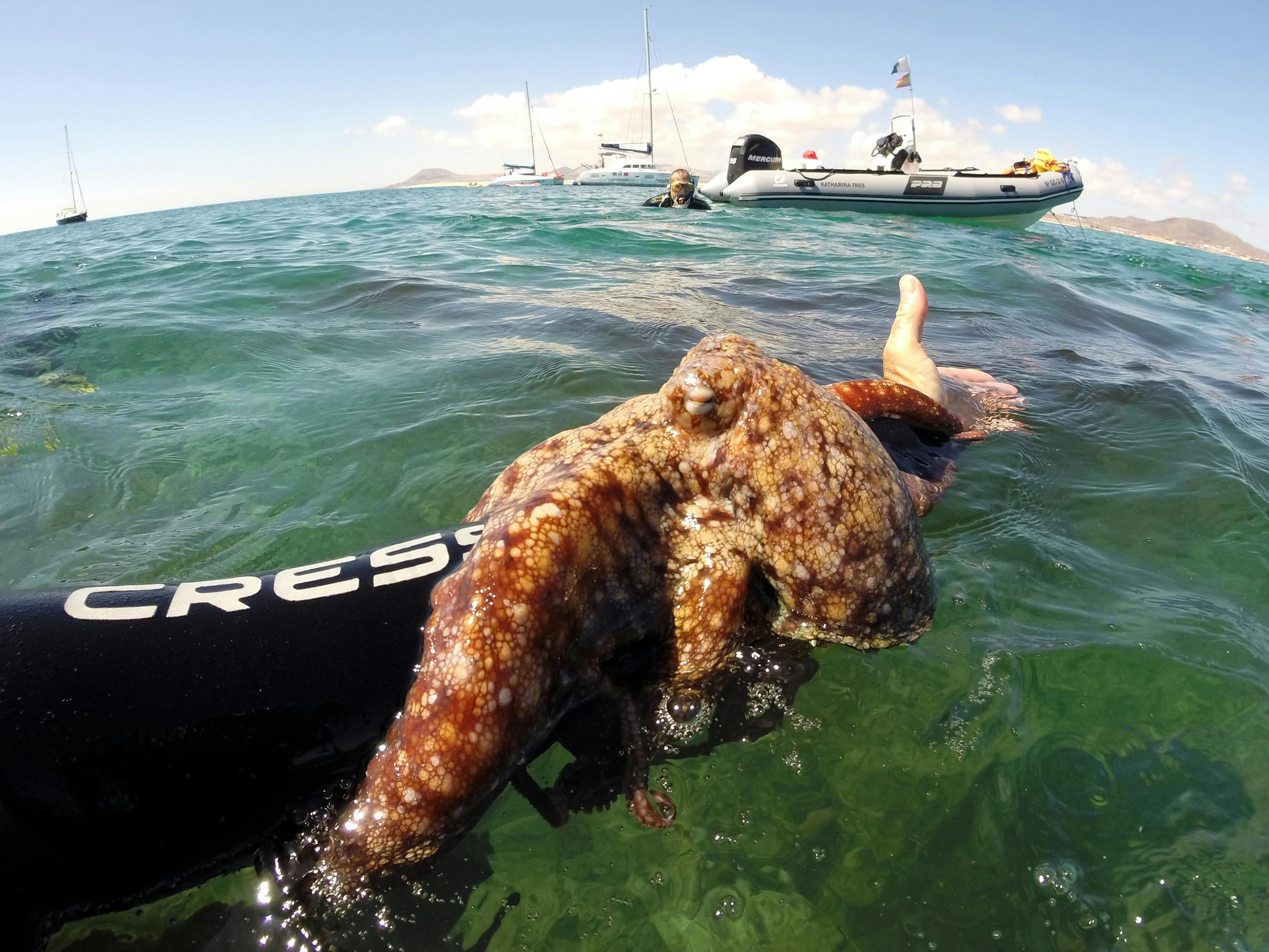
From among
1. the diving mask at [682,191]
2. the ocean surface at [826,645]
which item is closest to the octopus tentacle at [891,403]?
the ocean surface at [826,645]

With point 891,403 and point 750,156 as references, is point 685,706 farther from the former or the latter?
point 750,156

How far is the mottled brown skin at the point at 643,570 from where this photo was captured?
1.73 metres

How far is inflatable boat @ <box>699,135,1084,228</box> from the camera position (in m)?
24.3

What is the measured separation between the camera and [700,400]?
6.75ft

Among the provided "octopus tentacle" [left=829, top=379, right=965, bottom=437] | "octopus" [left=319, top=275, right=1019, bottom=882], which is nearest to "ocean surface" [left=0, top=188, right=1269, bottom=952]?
"octopus" [left=319, top=275, right=1019, bottom=882]

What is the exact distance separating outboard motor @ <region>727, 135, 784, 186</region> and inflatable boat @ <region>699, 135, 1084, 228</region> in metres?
3.07

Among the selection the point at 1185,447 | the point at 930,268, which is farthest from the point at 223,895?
the point at 930,268

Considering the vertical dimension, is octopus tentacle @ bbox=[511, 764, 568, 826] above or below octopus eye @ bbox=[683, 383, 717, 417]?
below

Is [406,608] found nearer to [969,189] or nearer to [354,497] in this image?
[354,497]

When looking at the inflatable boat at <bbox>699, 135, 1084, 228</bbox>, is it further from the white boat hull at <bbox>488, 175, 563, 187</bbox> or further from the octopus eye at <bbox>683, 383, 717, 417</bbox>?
the white boat hull at <bbox>488, 175, 563, 187</bbox>

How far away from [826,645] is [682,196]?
27597 millimetres

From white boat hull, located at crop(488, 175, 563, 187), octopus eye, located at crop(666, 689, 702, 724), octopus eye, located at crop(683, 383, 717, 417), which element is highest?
white boat hull, located at crop(488, 175, 563, 187)

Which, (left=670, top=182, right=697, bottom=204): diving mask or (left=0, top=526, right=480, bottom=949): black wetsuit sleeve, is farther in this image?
(left=670, top=182, right=697, bottom=204): diving mask

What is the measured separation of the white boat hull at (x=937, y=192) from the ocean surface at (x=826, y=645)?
642 inches
